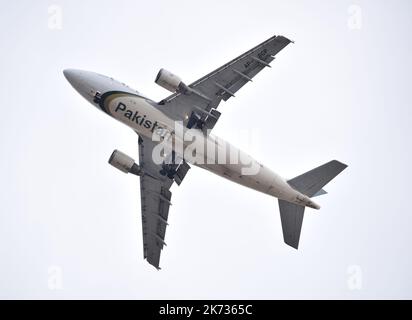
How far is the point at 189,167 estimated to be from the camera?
5312 centimetres

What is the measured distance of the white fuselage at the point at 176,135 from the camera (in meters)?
49.3

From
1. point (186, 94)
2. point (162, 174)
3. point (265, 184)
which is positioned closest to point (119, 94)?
point (186, 94)

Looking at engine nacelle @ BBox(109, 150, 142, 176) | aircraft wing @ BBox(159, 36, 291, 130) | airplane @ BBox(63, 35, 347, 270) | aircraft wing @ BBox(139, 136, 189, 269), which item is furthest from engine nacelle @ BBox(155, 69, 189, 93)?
engine nacelle @ BBox(109, 150, 142, 176)

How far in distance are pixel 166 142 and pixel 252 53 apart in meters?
9.51

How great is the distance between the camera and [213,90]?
4962 cm

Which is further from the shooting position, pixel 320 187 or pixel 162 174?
pixel 162 174

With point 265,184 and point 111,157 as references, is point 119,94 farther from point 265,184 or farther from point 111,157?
point 265,184

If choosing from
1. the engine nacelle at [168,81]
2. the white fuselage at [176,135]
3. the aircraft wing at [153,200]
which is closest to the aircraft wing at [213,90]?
the white fuselage at [176,135]

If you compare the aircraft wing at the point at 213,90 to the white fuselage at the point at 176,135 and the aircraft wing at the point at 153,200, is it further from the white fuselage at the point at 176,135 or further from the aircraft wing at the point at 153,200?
the aircraft wing at the point at 153,200

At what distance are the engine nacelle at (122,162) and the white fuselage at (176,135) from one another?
2.98 meters

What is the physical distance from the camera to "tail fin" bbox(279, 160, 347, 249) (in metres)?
50.0

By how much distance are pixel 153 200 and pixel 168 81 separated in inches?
488

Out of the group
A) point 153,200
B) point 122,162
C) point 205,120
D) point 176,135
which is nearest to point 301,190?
point 205,120

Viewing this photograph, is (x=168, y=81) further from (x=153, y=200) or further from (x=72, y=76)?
(x=153, y=200)
